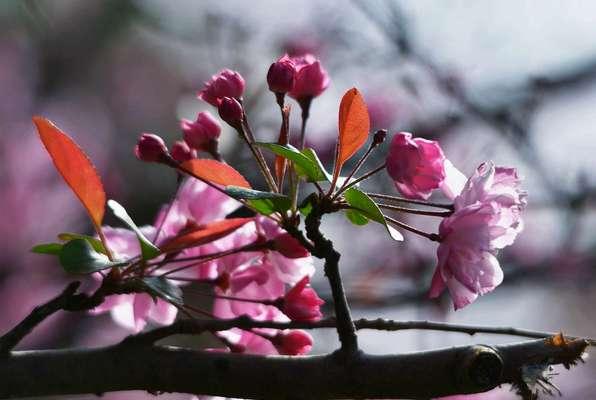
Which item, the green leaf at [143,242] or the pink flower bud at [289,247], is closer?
the green leaf at [143,242]

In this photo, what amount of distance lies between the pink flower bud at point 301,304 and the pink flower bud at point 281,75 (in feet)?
0.74

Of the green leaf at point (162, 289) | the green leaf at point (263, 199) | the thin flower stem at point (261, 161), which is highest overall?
the thin flower stem at point (261, 161)

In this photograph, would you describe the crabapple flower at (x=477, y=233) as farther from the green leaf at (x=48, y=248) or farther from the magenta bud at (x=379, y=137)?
the green leaf at (x=48, y=248)

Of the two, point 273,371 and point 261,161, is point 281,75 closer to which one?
point 261,161

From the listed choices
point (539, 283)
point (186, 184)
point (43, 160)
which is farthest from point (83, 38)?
point (186, 184)

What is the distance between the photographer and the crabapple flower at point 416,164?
1072 mm

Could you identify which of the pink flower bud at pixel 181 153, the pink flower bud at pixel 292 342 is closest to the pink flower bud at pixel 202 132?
the pink flower bud at pixel 181 153

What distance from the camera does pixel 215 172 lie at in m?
1.08

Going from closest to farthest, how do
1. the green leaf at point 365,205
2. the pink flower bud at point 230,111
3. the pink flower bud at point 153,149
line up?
the green leaf at point 365,205 < the pink flower bud at point 230,111 < the pink flower bud at point 153,149

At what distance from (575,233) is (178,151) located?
225 cm

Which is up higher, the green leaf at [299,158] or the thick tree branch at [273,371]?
the green leaf at [299,158]

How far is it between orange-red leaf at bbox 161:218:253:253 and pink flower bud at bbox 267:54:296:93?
0.51 feet

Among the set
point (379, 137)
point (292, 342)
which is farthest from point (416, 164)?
point (292, 342)

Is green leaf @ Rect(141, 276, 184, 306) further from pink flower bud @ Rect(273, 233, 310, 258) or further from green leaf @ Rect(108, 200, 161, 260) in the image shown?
pink flower bud @ Rect(273, 233, 310, 258)
